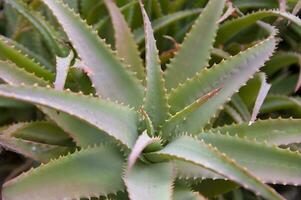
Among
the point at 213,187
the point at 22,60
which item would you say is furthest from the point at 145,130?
the point at 22,60

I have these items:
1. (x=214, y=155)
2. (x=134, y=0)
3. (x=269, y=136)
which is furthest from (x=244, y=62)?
(x=134, y=0)

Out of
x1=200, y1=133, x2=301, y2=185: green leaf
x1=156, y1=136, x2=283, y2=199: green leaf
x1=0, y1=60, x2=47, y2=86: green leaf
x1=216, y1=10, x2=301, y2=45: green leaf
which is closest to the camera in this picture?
x1=156, y1=136, x2=283, y2=199: green leaf

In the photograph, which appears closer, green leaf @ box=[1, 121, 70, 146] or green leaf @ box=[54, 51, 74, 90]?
green leaf @ box=[54, 51, 74, 90]

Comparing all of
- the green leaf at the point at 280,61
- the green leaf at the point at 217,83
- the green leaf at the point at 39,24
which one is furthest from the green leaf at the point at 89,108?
the green leaf at the point at 280,61

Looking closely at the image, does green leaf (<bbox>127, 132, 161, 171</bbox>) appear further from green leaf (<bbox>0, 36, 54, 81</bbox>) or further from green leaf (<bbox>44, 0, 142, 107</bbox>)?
green leaf (<bbox>0, 36, 54, 81</bbox>)

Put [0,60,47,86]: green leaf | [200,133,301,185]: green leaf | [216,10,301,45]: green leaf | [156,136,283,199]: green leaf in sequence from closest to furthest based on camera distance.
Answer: [156,136,283,199]: green leaf → [200,133,301,185]: green leaf → [0,60,47,86]: green leaf → [216,10,301,45]: green leaf

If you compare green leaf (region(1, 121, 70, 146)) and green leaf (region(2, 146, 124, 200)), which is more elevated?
green leaf (region(2, 146, 124, 200))

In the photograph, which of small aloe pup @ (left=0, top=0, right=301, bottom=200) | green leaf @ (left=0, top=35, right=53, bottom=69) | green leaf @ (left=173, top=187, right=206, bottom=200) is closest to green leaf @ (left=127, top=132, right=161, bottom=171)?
small aloe pup @ (left=0, top=0, right=301, bottom=200)
